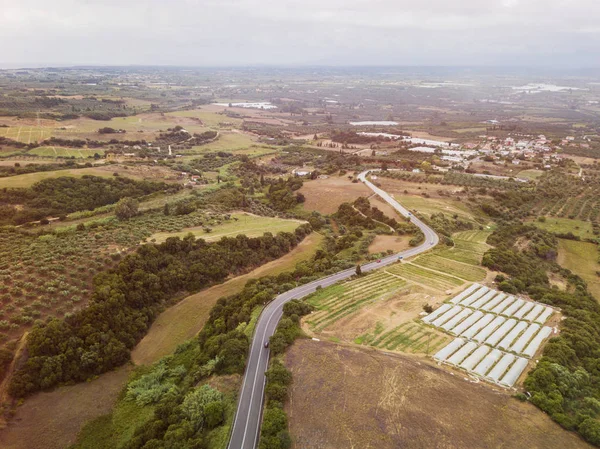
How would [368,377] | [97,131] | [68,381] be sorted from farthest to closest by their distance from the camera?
[97,131] → [68,381] → [368,377]

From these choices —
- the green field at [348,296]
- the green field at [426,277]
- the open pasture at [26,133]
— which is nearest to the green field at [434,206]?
the green field at [426,277]

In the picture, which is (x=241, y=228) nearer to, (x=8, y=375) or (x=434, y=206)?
(x=8, y=375)

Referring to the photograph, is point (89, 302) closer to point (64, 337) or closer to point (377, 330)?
point (64, 337)

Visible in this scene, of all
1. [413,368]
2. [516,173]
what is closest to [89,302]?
[413,368]

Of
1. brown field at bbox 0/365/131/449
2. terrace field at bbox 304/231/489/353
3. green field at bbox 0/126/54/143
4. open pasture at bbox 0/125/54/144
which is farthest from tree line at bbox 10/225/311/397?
green field at bbox 0/126/54/143

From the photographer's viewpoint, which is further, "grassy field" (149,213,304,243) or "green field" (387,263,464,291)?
"grassy field" (149,213,304,243)

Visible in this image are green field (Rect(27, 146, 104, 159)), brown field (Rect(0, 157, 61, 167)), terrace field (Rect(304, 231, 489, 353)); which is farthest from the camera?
green field (Rect(27, 146, 104, 159))

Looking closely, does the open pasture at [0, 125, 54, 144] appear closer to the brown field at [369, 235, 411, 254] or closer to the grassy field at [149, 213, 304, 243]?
the grassy field at [149, 213, 304, 243]
